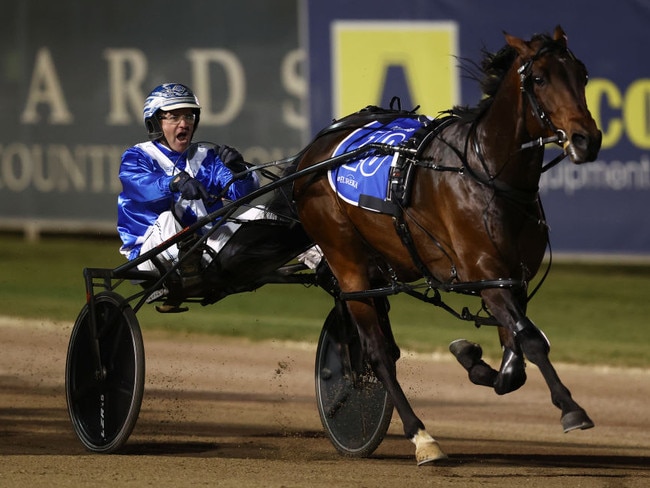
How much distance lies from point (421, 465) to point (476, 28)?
7.47m

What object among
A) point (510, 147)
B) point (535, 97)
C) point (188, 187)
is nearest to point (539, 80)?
point (535, 97)

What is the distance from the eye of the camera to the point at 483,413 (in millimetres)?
8234

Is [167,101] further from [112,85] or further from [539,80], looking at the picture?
[112,85]

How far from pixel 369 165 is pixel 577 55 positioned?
279 inches

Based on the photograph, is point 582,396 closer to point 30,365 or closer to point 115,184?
point 30,365

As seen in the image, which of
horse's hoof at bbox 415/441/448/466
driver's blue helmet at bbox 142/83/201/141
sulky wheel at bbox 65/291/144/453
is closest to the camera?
horse's hoof at bbox 415/441/448/466

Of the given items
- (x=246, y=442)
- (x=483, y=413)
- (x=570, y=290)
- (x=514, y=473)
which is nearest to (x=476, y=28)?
(x=570, y=290)

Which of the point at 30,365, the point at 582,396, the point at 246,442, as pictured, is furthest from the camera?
the point at 30,365

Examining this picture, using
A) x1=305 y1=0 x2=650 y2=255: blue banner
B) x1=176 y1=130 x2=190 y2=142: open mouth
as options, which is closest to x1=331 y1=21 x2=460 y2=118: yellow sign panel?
x1=305 y1=0 x2=650 y2=255: blue banner

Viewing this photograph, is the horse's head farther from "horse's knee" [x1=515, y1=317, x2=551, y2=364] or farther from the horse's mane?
"horse's knee" [x1=515, y1=317, x2=551, y2=364]

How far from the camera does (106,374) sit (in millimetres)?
6652

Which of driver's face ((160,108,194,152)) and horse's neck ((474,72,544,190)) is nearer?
horse's neck ((474,72,544,190))

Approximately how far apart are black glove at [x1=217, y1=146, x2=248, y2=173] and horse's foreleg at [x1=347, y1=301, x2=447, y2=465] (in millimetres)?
906

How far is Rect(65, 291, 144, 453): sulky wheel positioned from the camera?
644 cm
